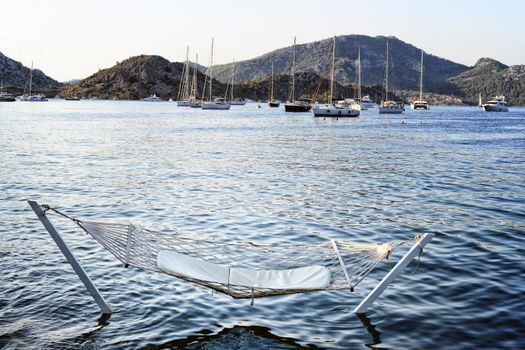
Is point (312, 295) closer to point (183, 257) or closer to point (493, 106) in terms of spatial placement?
point (183, 257)

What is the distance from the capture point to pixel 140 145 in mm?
49281

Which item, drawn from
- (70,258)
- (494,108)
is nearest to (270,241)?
(70,258)

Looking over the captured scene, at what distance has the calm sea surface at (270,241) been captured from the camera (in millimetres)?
9445

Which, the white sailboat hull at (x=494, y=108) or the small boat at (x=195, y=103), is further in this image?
the white sailboat hull at (x=494, y=108)

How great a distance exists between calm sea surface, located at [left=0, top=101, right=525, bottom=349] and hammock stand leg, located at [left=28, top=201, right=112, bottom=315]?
292 mm

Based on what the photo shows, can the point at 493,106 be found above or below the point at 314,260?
above

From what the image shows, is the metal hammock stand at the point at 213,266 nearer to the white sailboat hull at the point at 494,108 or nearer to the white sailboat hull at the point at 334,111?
the white sailboat hull at the point at 334,111

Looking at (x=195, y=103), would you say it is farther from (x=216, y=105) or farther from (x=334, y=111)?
(x=334, y=111)

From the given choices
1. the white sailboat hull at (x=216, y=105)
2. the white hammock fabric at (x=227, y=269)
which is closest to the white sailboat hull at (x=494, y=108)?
the white sailboat hull at (x=216, y=105)

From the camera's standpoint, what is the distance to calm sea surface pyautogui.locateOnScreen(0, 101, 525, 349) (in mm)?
9445

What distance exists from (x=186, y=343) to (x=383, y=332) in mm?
3453

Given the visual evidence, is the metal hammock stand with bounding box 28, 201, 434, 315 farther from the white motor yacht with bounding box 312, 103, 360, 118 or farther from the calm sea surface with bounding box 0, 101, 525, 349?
the white motor yacht with bounding box 312, 103, 360, 118

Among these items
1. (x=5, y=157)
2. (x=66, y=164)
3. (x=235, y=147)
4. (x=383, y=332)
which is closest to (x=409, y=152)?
(x=235, y=147)

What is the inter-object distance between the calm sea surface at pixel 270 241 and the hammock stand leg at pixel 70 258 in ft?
0.96
